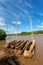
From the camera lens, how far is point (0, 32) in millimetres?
50719

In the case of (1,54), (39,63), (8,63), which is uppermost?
(1,54)

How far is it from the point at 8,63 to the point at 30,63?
417 cm

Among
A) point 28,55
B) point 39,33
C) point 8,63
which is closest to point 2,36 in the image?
point 28,55

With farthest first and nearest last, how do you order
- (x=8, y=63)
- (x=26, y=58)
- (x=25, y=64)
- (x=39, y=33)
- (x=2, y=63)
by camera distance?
(x=39, y=33) → (x=26, y=58) → (x=25, y=64) → (x=8, y=63) → (x=2, y=63)

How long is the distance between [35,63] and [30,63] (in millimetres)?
464

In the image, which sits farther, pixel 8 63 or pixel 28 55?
pixel 28 55

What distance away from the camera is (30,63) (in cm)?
1259

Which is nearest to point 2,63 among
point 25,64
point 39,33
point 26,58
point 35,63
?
point 25,64

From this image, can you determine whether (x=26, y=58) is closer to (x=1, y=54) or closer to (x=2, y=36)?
(x=1, y=54)

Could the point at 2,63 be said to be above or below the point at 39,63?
above

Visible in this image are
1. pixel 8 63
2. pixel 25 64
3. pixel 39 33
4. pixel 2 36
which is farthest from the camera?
pixel 39 33

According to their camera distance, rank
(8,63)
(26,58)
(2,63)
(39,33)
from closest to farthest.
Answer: (2,63) < (8,63) < (26,58) < (39,33)

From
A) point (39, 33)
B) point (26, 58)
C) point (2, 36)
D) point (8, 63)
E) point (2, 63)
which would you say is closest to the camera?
point (2, 63)

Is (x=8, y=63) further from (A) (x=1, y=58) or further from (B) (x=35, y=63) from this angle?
(B) (x=35, y=63)
